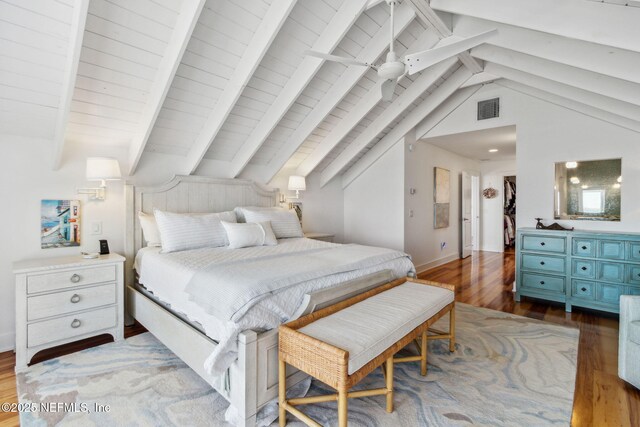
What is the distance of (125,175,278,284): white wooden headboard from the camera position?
3.21 m

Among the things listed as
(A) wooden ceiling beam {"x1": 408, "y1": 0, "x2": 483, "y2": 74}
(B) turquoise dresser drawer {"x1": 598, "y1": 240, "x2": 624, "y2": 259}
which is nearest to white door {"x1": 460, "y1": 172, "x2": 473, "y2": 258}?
(B) turquoise dresser drawer {"x1": 598, "y1": 240, "x2": 624, "y2": 259}

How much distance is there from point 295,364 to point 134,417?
1.03m

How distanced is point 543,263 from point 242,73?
399 centimetres

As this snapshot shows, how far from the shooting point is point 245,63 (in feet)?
8.87

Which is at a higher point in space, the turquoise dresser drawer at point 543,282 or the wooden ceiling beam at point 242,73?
the wooden ceiling beam at point 242,73

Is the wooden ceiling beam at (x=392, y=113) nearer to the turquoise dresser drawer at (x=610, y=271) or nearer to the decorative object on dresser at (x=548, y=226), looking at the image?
the decorative object on dresser at (x=548, y=226)

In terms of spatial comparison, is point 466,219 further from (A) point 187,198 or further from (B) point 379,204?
(A) point 187,198

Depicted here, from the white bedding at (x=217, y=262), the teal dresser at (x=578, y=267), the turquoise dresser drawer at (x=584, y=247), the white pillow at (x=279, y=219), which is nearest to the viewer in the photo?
the white bedding at (x=217, y=262)

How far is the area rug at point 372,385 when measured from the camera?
1838 mm

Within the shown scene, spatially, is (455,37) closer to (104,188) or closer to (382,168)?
(382,168)

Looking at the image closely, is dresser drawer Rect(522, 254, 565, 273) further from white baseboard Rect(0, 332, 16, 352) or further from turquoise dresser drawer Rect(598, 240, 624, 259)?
white baseboard Rect(0, 332, 16, 352)

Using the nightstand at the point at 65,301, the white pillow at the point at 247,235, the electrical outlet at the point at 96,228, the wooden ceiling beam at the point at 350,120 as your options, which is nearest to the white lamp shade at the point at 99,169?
the electrical outlet at the point at 96,228

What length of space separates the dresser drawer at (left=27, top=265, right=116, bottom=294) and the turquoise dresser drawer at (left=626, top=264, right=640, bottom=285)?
198 inches

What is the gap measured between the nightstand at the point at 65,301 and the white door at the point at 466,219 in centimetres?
629
